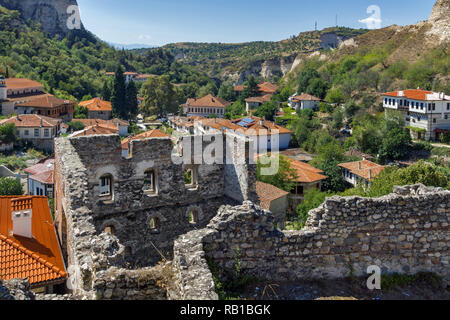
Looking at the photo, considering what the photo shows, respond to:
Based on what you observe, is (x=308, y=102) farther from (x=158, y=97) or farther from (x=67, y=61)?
(x=67, y=61)

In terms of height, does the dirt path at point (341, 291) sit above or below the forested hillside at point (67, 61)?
below

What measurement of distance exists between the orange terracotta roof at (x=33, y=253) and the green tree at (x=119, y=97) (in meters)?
77.0

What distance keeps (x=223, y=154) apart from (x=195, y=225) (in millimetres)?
2627

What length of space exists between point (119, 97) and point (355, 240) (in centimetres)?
8540

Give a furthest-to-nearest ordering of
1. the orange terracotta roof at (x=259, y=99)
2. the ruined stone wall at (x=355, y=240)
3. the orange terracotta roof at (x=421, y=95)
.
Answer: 1. the orange terracotta roof at (x=259, y=99)
2. the orange terracotta roof at (x=421, y=95)
3. the ruined stone wall at (x=355, y=240)

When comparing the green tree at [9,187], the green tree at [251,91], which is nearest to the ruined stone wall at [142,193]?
the green tree at [9,187]

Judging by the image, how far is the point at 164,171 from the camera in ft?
46.3

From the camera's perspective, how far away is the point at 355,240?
7066 millimetres

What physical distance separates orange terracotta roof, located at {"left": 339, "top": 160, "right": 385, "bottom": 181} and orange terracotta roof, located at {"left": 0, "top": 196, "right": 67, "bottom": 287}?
118ft

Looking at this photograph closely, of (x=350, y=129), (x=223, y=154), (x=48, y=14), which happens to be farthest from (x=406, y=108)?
(x=48, y=14)

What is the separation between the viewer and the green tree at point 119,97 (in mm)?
87750

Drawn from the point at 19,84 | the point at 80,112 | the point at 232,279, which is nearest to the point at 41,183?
the point at 232,279

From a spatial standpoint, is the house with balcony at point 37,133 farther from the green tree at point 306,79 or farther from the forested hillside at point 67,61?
the green tree at point 306,79

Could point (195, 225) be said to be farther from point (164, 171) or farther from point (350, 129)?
point (350, 129)
